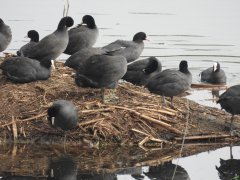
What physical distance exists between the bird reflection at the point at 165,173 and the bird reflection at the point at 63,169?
35.4 inches

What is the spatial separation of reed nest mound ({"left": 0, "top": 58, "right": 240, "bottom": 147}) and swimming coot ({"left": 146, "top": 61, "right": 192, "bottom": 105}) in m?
0.17

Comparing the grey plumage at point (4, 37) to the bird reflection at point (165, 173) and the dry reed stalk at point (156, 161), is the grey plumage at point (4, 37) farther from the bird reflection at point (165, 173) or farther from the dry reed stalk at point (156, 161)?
the bird reflection at point (165, 173)

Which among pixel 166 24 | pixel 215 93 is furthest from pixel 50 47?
pixel 166 24

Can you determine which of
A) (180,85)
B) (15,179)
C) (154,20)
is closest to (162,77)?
(180,85)

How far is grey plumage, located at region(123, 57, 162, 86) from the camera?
1344cm

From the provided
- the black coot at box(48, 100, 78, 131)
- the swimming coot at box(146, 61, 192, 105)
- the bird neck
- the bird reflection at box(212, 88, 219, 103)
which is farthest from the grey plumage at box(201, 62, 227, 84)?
the black coot at box(48, 100, 78, 131)

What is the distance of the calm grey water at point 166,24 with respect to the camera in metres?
18.8

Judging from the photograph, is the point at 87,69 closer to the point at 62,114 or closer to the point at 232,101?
the point at 62,114

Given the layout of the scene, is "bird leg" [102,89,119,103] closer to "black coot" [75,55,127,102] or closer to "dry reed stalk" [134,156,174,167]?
"black coot" [75,55,127,102]

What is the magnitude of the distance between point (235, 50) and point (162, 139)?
31.3 ft

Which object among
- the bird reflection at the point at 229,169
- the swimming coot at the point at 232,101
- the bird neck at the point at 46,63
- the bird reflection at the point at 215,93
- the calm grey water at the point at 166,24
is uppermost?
the bird neck at the point at 46,63

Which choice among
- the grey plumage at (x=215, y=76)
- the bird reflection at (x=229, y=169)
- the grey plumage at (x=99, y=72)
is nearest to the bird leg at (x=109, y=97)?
the grey plumage at (x=99, y=72)

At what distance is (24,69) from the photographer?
38.5 feet

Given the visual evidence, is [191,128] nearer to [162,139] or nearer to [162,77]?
[162,139]
